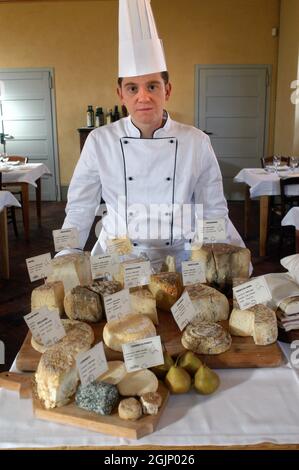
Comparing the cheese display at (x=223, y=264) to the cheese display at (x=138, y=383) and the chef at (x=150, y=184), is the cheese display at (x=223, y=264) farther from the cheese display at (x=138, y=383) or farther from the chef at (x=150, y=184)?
the cheese display at (x=138, y=383)

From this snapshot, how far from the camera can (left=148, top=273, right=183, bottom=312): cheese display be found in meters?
1.24

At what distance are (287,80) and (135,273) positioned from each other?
18.0 feet

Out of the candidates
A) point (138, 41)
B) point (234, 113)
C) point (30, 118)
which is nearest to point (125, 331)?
point (138, 41)

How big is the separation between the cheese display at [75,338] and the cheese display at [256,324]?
13.0 inches

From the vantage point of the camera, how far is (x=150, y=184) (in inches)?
65.2

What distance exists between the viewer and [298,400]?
3.01ft

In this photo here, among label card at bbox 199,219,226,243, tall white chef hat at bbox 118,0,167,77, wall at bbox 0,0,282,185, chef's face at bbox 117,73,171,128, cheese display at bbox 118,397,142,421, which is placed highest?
wall at bbox 0,0,282,185

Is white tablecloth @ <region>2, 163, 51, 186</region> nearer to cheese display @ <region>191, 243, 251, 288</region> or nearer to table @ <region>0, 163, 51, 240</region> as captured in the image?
table @ <region>0, 163, 51, 240</region>

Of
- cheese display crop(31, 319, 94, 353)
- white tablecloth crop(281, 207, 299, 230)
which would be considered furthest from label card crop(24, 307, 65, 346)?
white tablecloth crop(281, 207, 299, 230)

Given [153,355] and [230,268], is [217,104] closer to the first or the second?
[230,268]

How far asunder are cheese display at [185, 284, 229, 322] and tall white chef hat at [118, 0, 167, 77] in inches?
28.9

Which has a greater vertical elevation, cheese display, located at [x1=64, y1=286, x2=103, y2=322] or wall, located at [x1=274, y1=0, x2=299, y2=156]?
wall, located at [x1=274, y1=0, x2=299, y2=156]

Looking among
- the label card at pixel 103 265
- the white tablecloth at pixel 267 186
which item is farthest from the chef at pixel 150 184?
the white tablecloth at pixel 267 186

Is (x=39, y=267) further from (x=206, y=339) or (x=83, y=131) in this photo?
(x=83, y=131)
